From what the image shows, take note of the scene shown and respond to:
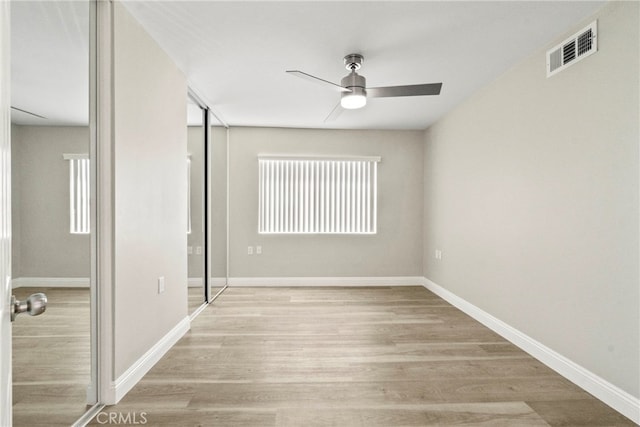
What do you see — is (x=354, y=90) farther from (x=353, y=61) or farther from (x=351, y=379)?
(x=351, y=379)

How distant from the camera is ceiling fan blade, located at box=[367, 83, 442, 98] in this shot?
2580 millimetres

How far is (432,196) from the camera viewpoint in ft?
15.8

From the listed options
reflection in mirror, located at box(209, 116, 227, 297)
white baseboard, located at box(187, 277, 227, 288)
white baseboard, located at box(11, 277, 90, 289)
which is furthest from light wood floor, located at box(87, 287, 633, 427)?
reflection in mirror, located at box(209, 116, 227, 297)

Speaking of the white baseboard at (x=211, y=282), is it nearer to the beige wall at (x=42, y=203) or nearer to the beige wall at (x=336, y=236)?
the beige wall at (x=336, y=236)

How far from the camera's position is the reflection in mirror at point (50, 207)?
1.33 metres

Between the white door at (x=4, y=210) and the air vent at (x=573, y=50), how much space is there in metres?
2.86

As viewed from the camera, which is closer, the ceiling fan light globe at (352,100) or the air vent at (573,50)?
the air vent at (573,50)

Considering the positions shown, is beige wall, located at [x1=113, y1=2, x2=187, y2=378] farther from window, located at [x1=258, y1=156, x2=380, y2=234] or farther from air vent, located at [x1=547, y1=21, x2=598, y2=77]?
air vent, located at [x1=547, y1=21, x2=598, y2=77]

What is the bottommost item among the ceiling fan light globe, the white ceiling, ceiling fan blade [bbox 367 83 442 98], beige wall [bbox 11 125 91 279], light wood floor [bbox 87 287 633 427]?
light wood floor [bbox 87 287 633 427]

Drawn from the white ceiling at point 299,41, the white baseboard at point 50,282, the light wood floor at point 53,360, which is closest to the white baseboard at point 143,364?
the light wood floor at point 53,360

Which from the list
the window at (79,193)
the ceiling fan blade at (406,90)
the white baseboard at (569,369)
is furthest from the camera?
the ceiling fan blade at (406,90)

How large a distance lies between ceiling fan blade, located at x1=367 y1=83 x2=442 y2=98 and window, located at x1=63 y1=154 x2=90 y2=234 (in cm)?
204

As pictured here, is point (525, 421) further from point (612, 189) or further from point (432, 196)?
point (432, 196)

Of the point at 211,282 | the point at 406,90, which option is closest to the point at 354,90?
the point at 406,90
